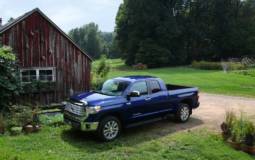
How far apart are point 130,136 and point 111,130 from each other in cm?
88

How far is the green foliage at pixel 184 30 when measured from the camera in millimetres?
45875

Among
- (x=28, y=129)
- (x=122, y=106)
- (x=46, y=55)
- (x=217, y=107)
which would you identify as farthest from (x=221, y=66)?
(x=28, y=129)

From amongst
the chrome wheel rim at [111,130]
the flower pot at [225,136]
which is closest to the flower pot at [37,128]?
the chrome wheel rim at [111,130]

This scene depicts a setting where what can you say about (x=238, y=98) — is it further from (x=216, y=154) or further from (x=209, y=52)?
(x=209, y=52)

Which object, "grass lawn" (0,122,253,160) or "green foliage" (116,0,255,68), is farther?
"green foliage" (116,0,255,68)

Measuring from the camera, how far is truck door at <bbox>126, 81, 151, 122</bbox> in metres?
9.57

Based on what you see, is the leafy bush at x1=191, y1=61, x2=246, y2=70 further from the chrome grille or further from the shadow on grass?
the chrome grille

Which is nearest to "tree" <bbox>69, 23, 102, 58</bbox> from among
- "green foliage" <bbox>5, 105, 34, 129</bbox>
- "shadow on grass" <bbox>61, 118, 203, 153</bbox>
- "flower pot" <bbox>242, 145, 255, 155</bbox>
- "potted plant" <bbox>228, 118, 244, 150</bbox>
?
"green foliage" <bbox>5, 105, 34, 129</bbox>

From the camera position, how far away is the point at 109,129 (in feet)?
29.6

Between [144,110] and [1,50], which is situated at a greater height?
[1,50]

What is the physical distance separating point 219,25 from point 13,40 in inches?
1695

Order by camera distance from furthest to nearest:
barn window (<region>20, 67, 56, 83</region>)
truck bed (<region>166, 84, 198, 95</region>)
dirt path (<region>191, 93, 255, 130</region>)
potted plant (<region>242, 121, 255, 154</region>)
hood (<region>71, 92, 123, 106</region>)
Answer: barn window (<region>20, 67, 56, 83</region>) < dirt path (<region>191, 93, 255, 130</region>) < truck bed (<region>166, 84, 198, 95</region>) < hood (<region>71, 92, 123, 106</region>) < potted plant (<region>242, 121, 255, 154</region>)

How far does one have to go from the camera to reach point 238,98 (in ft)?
56.4

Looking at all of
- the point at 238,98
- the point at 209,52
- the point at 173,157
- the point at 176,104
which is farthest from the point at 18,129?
the point at 209,52
